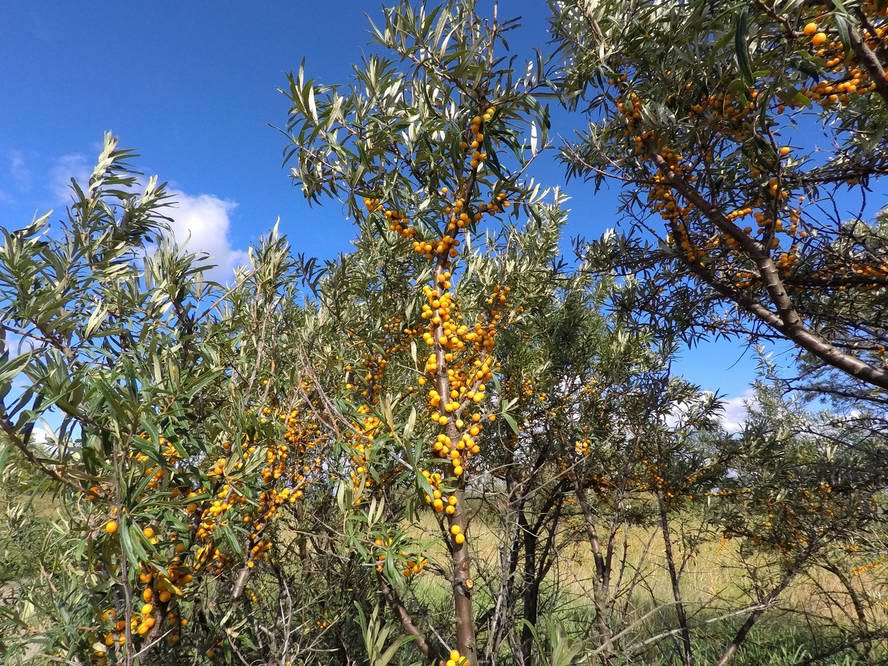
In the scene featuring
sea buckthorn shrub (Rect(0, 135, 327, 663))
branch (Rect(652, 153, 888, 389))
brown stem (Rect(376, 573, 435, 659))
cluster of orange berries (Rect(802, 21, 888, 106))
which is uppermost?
cluster of orange berries (Rect(802, 21, 888, 106))

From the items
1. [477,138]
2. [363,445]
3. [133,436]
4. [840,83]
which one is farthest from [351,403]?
[840,83]

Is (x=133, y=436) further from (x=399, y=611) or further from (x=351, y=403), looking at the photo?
(x=399, y=611)

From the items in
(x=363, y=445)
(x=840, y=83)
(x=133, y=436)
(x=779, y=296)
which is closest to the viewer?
(x=133, y=436)

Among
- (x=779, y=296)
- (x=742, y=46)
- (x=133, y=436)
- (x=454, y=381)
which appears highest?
(x=742, y=46)

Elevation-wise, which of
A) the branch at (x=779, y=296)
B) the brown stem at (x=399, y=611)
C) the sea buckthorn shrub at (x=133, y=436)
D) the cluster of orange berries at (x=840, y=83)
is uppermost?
the cluster of orange berries at (x=840, y=83)

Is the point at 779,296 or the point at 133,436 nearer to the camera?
the point at 133,436

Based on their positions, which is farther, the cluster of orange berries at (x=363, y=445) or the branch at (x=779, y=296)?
the branch at (x=779, y=296)

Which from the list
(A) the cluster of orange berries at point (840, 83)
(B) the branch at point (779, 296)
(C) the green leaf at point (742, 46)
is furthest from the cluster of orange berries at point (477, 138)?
(A) the cluster of orange berries at point (840, 83)

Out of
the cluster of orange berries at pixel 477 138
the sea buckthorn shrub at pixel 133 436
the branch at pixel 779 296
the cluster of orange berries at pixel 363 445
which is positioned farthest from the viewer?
the branch at pixel 779 296

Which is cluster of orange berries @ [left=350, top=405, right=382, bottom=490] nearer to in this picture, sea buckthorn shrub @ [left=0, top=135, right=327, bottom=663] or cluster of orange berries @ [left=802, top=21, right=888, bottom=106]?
sea buckthorn shrub @ [left=0, top=135, right=327, bottom=663]

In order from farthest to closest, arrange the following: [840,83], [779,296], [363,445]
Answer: [779,296] → [840,83] → [363,445]

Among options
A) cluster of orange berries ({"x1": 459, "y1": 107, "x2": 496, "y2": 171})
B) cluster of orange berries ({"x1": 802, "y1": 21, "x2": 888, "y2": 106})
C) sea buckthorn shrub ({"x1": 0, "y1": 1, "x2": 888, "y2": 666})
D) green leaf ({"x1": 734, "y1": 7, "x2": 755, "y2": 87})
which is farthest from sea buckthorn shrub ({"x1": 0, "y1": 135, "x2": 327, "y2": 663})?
cluster of orange berries ({"x1": 802, "y1": 21, "x2": 888, "y2": 106})

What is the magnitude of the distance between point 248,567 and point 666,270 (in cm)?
271

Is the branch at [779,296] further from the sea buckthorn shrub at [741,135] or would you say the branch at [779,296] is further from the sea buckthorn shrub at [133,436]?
the sea buckthorn shrub at [133,436]
